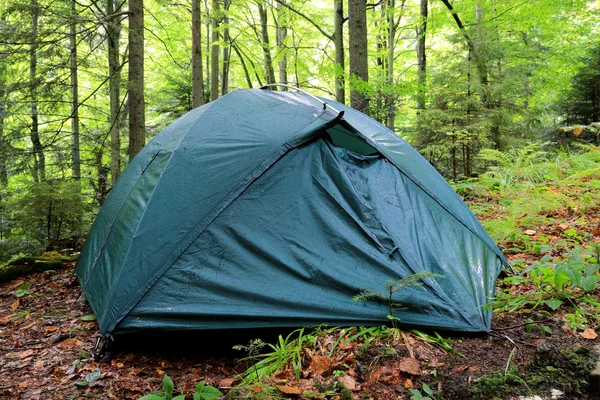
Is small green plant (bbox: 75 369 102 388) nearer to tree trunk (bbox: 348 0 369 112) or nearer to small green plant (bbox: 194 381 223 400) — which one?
small green plant (bbox: 194 381 223 400)

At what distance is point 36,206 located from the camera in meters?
5.99

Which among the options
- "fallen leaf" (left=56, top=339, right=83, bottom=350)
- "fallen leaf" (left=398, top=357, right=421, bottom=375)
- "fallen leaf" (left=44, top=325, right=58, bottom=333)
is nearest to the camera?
"fallen leaf" (left=398, top=357, right=421, bottom=375)

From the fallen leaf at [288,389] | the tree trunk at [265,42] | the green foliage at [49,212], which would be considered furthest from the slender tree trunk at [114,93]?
the fallen leaf at [288,389]

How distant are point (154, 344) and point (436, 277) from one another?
6.85 ft

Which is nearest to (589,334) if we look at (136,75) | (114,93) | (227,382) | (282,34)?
(227,382)

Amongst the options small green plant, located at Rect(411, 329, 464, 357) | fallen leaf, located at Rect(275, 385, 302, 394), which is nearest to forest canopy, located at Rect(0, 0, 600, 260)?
small green plant, located at Rect(411, 329, 464, 357)

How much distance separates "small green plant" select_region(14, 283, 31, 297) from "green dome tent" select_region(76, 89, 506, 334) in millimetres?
1531

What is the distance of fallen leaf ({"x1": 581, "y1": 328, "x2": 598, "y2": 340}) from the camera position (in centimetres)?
227

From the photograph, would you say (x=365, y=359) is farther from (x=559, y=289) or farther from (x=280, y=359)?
(x=559, y=289)

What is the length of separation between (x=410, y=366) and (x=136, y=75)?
5855mm

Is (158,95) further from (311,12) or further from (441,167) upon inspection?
(441,167)

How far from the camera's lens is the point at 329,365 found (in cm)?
219

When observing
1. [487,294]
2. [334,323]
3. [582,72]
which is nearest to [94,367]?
[334,323]

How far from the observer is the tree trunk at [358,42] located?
19.2 ft
